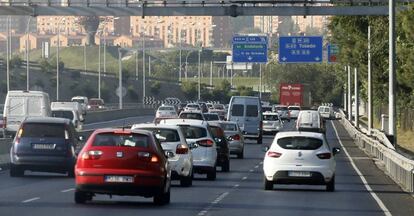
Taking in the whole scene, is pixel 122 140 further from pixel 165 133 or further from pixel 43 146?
pixel 43 146

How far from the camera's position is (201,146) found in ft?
122

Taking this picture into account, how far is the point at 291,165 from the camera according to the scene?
33.0 metres

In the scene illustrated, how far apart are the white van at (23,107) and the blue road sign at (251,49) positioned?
4162 cm

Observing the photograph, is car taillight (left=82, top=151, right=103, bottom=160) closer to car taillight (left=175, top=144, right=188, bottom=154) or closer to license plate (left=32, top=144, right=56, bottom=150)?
car taillight (left=175, top=144, right=188, bottom=154)

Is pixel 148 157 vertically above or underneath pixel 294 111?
above

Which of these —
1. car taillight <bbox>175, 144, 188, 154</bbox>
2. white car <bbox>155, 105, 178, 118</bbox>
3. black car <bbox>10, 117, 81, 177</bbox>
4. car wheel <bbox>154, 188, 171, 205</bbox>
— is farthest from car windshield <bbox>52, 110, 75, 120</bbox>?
car wheel <bbox>154, 188, 171, 205</bbox>

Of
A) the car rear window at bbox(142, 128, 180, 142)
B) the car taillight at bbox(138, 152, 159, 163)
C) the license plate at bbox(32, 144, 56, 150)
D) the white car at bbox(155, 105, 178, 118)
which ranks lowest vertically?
the white car at bbox(155, 105, 178, 118)

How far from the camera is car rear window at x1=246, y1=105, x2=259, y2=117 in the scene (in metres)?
73.6

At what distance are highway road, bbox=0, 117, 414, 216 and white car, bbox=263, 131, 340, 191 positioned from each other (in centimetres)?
34

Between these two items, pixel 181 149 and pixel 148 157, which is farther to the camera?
pixel 181 149

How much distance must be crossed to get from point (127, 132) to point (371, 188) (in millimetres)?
11420

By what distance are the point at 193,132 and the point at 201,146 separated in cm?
51

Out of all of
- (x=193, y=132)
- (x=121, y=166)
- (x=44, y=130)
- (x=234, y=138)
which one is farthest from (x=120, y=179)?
(x=234, y=138)

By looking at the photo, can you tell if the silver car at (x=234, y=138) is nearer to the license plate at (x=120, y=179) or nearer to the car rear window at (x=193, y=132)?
the car rear window at (x=193, y=132)
